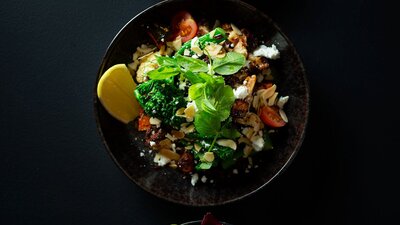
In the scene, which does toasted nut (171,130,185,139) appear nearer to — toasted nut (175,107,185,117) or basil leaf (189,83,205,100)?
toasted nut (175,107,185,117)

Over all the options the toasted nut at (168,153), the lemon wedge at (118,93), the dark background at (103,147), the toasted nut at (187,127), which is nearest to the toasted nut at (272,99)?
the dark background at (103,147)

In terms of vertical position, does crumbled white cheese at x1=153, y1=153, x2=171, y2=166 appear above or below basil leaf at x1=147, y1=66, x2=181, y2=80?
below

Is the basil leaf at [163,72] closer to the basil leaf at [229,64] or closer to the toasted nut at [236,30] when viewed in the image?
the basil leaf at [229,64]

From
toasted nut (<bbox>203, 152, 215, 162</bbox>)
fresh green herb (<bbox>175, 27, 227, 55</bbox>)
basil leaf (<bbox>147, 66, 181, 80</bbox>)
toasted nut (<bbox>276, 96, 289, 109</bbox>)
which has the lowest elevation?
toasted nut (<bbox>203, 152, 215, 162</bbox>)

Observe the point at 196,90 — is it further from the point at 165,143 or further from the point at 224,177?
the point at 224,177

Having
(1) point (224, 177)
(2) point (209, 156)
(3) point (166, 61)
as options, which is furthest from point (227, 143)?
(3) point (166, 61)

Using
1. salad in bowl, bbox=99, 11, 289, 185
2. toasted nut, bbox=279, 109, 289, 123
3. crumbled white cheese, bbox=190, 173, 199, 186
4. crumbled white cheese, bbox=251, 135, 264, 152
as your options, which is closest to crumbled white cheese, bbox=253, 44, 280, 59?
salad in bowl, bbox=99, 11, 289, 185

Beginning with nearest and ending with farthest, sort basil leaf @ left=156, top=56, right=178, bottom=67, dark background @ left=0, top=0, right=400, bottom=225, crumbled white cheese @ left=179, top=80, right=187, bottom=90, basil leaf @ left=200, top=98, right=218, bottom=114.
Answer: basil leaf @ left=200, top=98, right=218, bottom=114 → basil leaf @ left=156, top=56, right=178, bottom=67 → crumbled white cheese @ left=179, top=80, right=187, bottom=90 → dark background @ left=0, top=0, right=400, bottom=225
